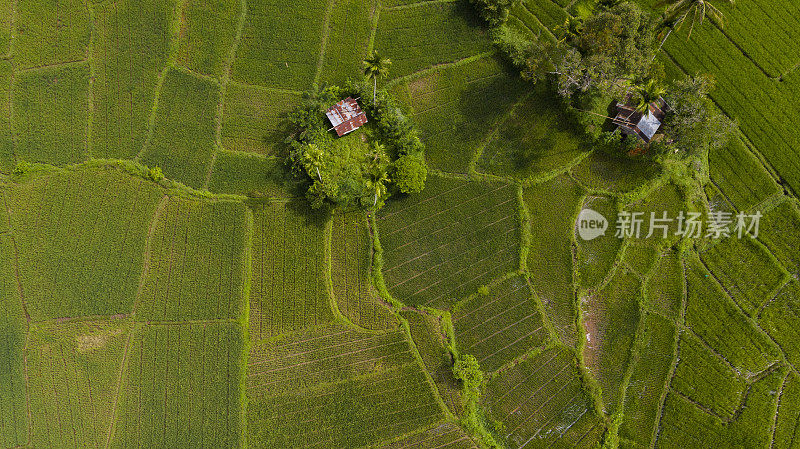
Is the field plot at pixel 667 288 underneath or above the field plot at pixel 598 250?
underneath

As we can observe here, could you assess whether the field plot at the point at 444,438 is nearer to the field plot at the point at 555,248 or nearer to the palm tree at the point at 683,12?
the field plot at the point at 555,248

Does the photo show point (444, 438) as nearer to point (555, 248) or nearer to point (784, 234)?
point (555, 248)

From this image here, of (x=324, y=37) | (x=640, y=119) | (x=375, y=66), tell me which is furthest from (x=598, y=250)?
(x=324, y=37)

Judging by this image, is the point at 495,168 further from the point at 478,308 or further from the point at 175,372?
the point at 175,372

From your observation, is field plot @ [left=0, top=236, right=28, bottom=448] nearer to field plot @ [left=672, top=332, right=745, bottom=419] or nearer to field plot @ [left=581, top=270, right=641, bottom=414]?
field plot @ [left=581, top=270, right=641, bottom=414]

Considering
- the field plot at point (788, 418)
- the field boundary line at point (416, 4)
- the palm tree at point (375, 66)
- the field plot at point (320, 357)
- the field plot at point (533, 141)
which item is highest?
the field boundary line at point (416, 4)

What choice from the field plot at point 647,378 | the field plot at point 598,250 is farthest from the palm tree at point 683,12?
the field plot at point 647,378

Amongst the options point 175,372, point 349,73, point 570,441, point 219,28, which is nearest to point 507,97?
point 349,73
